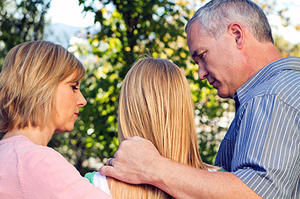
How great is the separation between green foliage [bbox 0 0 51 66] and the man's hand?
289cm

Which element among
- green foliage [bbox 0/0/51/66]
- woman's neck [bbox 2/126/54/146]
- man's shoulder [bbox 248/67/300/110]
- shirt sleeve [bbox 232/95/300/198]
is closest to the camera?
shirt sleeve [bbox 232/95/300/198]

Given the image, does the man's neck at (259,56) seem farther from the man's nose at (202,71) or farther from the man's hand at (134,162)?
the man's hand at (134,162)

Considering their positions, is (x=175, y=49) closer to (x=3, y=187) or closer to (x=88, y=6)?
(x=88, y=6)

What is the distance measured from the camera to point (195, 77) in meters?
3.75

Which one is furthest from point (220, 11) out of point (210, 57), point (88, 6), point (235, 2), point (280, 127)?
point (88, 6)

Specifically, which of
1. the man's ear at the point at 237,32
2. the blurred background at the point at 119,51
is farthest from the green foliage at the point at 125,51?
the man's ear at the point at 237,32

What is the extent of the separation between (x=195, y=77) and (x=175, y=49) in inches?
14.7

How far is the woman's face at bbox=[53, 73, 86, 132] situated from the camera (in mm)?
2156

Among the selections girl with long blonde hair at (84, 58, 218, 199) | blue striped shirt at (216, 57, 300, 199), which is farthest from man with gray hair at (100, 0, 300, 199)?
girl with long blonde hair at (84, 58, 218, 199)

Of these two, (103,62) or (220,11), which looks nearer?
(220,11)

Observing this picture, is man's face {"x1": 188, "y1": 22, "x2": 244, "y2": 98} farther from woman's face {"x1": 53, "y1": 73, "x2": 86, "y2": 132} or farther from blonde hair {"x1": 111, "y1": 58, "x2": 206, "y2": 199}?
woman's face {"x1": 53, "y1": 73, "x2": 86, "y2": 132}

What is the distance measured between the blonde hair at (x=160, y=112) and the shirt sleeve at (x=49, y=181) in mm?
345

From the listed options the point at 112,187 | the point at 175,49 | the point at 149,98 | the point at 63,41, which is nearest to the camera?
the point at 112,187

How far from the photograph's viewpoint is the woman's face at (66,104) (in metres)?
2.16
